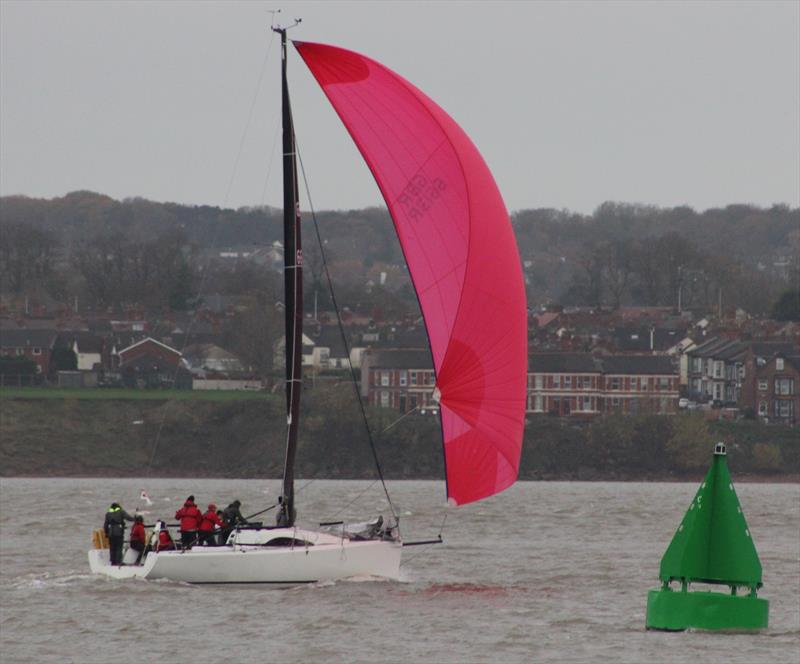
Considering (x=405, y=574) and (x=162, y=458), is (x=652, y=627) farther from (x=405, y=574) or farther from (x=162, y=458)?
(x=162, y=458)

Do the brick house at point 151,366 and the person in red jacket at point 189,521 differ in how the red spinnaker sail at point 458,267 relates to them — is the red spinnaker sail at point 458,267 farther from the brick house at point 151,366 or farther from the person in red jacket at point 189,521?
the brick house at point 151,366

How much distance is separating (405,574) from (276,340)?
71263 millimetres

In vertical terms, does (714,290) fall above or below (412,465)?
above

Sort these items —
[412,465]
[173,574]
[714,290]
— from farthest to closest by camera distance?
1. [714,290]
2. [412,465]
3. [173,574]

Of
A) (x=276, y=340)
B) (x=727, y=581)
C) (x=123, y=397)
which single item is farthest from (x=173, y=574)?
(x=276, y=340)

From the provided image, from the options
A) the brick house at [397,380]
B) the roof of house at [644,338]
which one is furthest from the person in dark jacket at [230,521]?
the roof of house at [644,338]

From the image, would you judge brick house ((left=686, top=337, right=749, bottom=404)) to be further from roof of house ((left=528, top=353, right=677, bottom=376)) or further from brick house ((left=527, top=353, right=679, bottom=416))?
brick house ((left=527, top=353, right=679, bottom=416))

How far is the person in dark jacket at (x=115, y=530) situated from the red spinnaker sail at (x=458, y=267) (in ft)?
15.1

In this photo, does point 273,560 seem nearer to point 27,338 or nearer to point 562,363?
point 562,363

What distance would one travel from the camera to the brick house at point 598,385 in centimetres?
9588

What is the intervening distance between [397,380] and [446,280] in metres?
71.1

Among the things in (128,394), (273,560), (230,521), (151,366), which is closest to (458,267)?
(273,560)

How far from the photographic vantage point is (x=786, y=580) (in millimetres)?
29469

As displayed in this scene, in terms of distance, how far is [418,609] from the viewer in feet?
80.6
